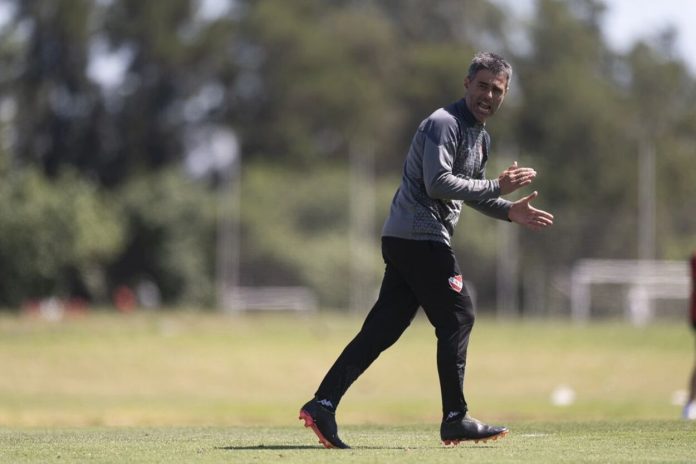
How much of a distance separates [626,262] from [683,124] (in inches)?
670

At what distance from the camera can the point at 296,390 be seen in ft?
97.0

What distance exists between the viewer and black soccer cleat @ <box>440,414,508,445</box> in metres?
9.13

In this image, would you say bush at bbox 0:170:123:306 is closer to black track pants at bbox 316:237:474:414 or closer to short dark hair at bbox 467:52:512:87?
black track pants at bbox 316:237:474:414

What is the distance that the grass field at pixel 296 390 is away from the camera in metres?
9.02

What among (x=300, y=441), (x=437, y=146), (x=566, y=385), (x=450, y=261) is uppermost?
(x=437, y=146)

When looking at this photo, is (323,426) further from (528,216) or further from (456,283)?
(528,216)

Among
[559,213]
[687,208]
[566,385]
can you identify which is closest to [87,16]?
[559,213]

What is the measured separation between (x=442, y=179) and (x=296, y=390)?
21149 mm

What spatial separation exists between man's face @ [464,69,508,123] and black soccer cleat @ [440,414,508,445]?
6.40 feet

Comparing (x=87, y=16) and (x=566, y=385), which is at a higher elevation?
(x=87, y=16)

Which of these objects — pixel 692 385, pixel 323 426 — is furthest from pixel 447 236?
pixel 692 385

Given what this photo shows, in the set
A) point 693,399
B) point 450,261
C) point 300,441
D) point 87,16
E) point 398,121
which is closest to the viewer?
point 450,261

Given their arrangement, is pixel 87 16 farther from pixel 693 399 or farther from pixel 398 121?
pixel 693 399

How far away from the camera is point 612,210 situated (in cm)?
5453
